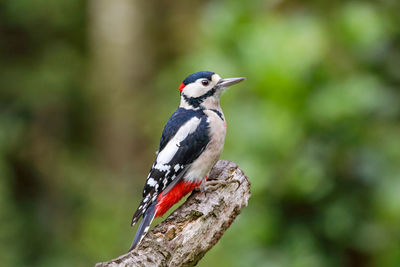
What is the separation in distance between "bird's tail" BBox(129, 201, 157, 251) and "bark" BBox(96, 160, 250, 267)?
0.12ft

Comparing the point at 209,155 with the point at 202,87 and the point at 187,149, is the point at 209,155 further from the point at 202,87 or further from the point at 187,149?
the point at 202,87

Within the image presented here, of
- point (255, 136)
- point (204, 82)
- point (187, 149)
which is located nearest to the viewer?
point (187, 149)

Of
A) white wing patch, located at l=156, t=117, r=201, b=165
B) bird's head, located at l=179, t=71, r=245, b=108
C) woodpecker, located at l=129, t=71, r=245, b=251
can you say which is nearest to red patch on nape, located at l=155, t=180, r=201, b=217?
woodpecker, located at l=129, t=71, r=245, b=251

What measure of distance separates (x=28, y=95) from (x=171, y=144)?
4562mm

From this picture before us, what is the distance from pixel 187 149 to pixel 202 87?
340mm

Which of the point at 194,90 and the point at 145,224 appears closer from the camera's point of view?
the point at 145,224

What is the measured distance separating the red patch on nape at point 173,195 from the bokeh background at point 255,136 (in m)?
1.68

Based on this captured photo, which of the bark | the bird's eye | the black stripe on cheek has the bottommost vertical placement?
the bark

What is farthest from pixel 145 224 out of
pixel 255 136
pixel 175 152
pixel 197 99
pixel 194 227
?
pixel 255 136

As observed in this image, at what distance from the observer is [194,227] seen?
87.8 inches

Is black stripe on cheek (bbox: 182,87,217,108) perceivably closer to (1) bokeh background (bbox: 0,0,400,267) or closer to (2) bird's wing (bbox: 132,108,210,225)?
(2) bird's wing (bbox: 132,108,210,225)

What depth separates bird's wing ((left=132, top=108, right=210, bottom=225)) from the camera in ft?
7.95

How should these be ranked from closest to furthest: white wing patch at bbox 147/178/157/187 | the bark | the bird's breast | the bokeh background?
the bark → white wing patch at bbox 147/178/157/187 → the bird's breast → the bokeh background

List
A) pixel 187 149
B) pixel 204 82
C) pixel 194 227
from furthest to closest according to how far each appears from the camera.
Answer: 1. pixel 204 82
2. pixel 187 149
3. pixel 194 227
